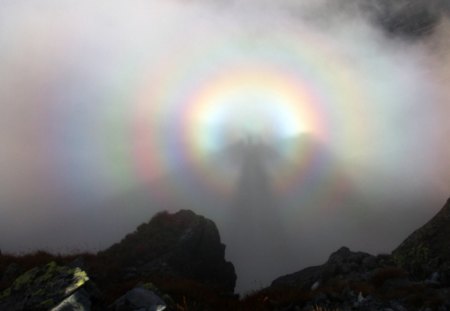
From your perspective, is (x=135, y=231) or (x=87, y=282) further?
(x=135, y=231)

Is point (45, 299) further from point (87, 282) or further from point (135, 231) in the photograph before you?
point (135, 231)

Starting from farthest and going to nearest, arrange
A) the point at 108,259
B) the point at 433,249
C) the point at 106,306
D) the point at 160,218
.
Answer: the point at 160,218 < the point at 108,259 < the point at 433,249 < the point at 106,306

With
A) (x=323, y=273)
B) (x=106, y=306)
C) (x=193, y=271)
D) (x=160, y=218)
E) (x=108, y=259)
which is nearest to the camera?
(x=106, y=306)

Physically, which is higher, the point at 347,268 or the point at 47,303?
the point at 347,268

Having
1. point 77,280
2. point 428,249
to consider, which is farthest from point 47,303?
point 428,249

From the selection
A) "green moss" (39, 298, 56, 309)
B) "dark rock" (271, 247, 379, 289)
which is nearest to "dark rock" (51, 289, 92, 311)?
"green moss" (39, 298, 56, 309)

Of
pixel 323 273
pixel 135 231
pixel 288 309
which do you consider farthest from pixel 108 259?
pixel 288 309

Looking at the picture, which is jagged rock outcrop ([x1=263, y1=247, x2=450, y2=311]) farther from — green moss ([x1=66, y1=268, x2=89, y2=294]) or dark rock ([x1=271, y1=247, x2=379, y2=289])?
green moss ([x1=66, y1=268, x2=89, y2=294])

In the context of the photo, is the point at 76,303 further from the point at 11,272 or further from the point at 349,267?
the point at 349,267
